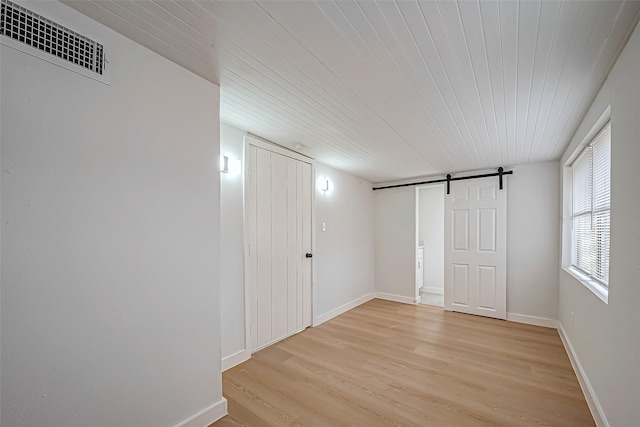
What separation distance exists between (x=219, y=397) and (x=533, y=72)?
2.92m

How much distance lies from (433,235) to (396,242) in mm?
1368

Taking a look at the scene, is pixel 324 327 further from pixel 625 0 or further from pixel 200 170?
pixel 625 0

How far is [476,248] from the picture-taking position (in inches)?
165

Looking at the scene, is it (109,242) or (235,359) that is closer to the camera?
(109,242)

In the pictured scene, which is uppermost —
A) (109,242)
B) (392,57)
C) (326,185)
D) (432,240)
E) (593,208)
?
(392,57)

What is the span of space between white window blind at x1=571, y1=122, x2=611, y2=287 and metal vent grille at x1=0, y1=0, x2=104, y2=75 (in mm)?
3107

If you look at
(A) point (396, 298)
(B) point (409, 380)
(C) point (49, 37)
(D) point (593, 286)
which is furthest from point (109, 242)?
(A) point (396, 298)

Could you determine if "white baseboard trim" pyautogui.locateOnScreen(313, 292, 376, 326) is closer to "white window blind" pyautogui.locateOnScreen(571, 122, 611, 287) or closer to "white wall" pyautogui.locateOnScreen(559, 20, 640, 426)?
"white wall" pyautogui.locateOnScreen(559, 20, 640, 426)

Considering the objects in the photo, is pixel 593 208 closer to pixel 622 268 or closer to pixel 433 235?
pixel 622 268

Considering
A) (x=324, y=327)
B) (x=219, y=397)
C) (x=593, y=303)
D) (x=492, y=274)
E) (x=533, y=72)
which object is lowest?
(x=324, y=327)

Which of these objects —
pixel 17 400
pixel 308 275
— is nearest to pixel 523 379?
pixel 308 275

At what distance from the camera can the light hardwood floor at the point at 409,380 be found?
192 cm

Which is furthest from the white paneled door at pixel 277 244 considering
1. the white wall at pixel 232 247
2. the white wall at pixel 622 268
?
the white wall at pixel 622 268

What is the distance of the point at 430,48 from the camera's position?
1.41 meters
